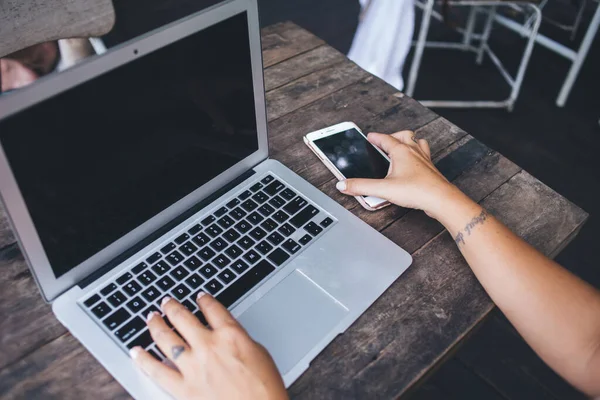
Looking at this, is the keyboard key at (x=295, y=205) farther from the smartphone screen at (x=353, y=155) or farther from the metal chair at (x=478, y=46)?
the metal chair at (x=478, y=46)

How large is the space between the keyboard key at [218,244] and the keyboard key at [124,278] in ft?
0.42

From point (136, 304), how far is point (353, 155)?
19.4 inches

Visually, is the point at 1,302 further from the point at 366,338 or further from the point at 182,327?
the point at 366,338

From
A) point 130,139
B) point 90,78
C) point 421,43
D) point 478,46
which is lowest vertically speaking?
point 478,46

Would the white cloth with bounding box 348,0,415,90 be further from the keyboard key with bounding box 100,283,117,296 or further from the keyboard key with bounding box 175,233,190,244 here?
the keyboard key with bounding box 100,283,117,296

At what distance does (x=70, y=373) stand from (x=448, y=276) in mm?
570

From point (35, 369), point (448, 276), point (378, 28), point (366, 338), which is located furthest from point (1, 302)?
point (378, 28)

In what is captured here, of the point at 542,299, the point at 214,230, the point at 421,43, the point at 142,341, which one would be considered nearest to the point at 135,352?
the point at 142,341

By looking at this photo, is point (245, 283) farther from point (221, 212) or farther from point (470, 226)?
point (470, 226)

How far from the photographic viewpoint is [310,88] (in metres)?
1.17

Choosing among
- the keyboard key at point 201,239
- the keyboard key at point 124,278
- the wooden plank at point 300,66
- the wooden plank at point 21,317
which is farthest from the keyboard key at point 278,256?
the wooden plank at point 300,66

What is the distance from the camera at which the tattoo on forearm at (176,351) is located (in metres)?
0.64

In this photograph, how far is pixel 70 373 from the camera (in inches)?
26.5

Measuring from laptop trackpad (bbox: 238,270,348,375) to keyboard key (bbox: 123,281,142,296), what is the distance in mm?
153
